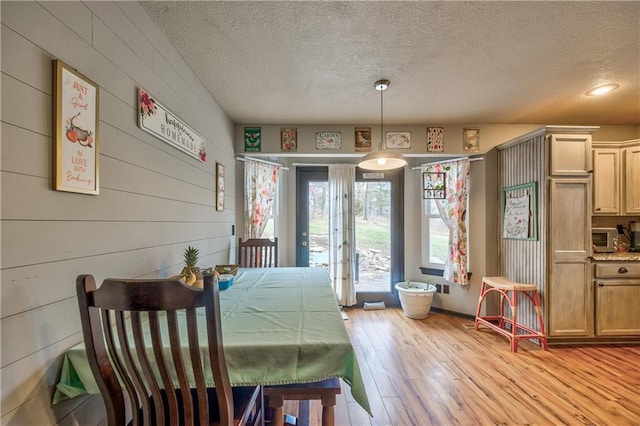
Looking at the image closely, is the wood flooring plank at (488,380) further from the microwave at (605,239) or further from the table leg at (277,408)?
the microwave at (605,239)

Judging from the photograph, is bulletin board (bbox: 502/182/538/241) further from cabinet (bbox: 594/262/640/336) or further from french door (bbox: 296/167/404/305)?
french door (bbox: 296/167/404/305)

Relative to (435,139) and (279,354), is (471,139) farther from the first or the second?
(279,354)

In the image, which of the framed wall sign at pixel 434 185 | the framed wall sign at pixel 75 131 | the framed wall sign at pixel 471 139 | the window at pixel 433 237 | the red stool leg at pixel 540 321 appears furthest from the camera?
the window at pixel 433 237

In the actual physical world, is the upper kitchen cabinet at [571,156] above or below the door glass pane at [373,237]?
above

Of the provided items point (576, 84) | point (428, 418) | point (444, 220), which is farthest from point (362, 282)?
point (576, 84)

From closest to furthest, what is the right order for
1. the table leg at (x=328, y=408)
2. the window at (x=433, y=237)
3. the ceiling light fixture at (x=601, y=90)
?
the table leg at (x=328, y=408), the ceiling light fixture at (x=601, y=90), the window at (x=433, y=237)

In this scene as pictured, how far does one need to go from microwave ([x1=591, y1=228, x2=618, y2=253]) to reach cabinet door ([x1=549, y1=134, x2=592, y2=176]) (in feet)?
2.96

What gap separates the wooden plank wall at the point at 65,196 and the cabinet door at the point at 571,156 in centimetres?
343

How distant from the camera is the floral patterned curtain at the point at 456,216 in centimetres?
324

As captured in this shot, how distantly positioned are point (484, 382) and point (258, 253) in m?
2.28

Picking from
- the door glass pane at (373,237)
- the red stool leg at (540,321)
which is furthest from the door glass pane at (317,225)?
the red stool leg at (540,321)

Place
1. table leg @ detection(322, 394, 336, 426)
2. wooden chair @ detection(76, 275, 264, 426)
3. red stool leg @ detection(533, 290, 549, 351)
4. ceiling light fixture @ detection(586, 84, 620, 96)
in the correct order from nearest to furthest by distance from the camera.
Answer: wooden chair @ detection(76, 275, 264, 426)
table leg @ detection(322, 394, 336, 426)
ceiling light fixture @ detection(586, 84, 620, 96)
red stool leg @ detection(533, 290, 549, 351)

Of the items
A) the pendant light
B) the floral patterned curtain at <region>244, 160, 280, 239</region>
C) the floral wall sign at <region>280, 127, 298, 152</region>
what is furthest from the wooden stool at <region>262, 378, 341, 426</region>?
the floral wall sign at <region>280, 127, 298, 152</region>

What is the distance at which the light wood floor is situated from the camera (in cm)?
169
